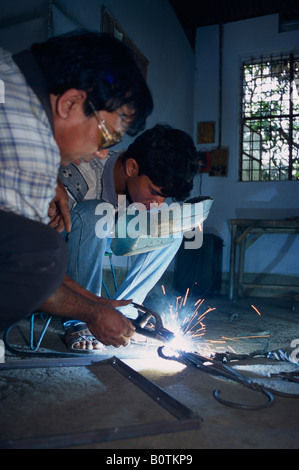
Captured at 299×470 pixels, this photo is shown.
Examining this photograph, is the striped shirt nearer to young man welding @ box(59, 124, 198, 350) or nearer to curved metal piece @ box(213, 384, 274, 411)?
curved metal piece @ box(213, 384, 274, 411)

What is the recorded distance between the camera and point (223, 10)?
21.8 ft

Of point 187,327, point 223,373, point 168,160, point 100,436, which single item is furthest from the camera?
point 187,327

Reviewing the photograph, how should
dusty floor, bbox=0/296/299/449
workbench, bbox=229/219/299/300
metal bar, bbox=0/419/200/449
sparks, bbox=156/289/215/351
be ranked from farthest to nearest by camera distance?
workbench, bbox=229/219/299/300, sparks, bbox=156/289/215/351, dusty floor, bbox=0/296/299/449, metal bar, bbox=0/419/200/449

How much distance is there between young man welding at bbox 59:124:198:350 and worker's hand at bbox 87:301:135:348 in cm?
67

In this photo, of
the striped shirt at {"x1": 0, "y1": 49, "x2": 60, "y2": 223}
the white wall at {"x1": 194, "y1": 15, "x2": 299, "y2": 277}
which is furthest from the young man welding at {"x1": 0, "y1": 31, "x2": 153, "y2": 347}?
the white wall at {"x1": 194, "y1": 15, "x2": 299, "y2": 277}

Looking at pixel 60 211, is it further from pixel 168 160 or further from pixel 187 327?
pixel 187 327

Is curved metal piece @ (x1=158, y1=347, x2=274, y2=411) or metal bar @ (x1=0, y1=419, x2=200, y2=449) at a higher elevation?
metal bar @ (x1=0, y1=419, x2=200, y2=449)

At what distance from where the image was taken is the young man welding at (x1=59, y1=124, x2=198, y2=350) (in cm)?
218

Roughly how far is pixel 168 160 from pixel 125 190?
345mm

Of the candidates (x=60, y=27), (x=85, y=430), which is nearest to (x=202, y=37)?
(x=60, y=27)

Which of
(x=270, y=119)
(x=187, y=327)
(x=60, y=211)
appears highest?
(x=270, y=119)

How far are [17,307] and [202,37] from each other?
7.16 meters

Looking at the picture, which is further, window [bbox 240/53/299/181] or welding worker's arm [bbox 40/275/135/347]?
window [bbox 240/53/299/181]

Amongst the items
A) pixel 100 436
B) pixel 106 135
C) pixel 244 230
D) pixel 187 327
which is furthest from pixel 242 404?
pixel 244 230
